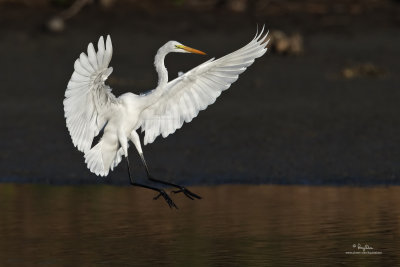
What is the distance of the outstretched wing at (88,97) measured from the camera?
905 cm

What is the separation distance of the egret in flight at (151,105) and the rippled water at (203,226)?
0.54 m

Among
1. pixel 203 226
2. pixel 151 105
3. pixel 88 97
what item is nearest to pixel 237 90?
pixel 151 105

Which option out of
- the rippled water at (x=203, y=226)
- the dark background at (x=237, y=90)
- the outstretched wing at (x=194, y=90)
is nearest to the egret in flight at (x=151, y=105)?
the outstretched wing at (x=194, y=90)

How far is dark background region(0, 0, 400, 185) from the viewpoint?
13477 millimetres

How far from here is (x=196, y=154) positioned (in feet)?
46.3

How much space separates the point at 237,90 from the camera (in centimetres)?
1834

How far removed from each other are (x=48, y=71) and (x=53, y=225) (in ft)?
33.0

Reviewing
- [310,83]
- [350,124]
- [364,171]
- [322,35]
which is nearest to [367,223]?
[364,171]

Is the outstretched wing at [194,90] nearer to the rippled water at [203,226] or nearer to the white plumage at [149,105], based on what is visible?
the white plumage at [149,105]

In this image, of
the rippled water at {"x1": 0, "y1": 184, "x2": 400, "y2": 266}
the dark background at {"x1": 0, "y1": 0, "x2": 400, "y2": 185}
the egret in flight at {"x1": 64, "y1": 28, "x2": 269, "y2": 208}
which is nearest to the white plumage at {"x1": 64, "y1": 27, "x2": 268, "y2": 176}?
the egret in flight at {"x1": 64, "y1": 28, "x2": 269, "y2": 208}

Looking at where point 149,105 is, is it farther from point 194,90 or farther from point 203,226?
point 203,226

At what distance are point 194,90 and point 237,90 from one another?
26.0 feet

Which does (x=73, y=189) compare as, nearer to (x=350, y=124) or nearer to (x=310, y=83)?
Result: (x=350, y=124)

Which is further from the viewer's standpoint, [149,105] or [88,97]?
[149,105]
